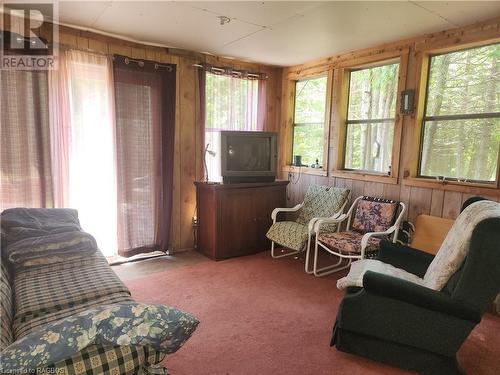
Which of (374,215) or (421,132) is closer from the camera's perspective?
(421,132)

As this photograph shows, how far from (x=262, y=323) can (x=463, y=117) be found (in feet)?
8.11

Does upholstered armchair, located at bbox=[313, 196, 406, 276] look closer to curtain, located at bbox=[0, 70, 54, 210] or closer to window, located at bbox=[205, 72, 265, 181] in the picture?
window, located at bbox=[205, 72, 265, 181]

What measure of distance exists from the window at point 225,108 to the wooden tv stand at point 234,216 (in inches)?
12.5

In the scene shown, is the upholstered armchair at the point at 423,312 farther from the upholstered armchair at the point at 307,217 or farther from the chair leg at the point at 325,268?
the upholstered armchair at the point at 307,217

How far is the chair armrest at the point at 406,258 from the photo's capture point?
7.55 ft

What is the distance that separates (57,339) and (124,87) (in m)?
2.87

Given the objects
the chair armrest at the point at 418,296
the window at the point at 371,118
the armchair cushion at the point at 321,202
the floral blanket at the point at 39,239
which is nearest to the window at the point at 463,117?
the window at the point at 371,118

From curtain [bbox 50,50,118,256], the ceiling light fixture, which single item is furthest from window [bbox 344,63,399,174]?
curtain [bbox 50,50,118,256]

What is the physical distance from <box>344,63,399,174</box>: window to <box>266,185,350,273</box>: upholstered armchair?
1.48 feet

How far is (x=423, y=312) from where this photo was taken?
1.78 meters

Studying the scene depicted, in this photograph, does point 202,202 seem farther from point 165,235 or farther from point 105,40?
point 105,40

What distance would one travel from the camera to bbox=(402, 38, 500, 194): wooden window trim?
2693 millimetres

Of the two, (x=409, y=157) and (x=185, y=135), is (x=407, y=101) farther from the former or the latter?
(x=185, y=135)

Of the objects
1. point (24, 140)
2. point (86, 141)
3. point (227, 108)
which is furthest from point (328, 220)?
point (24, 140)
